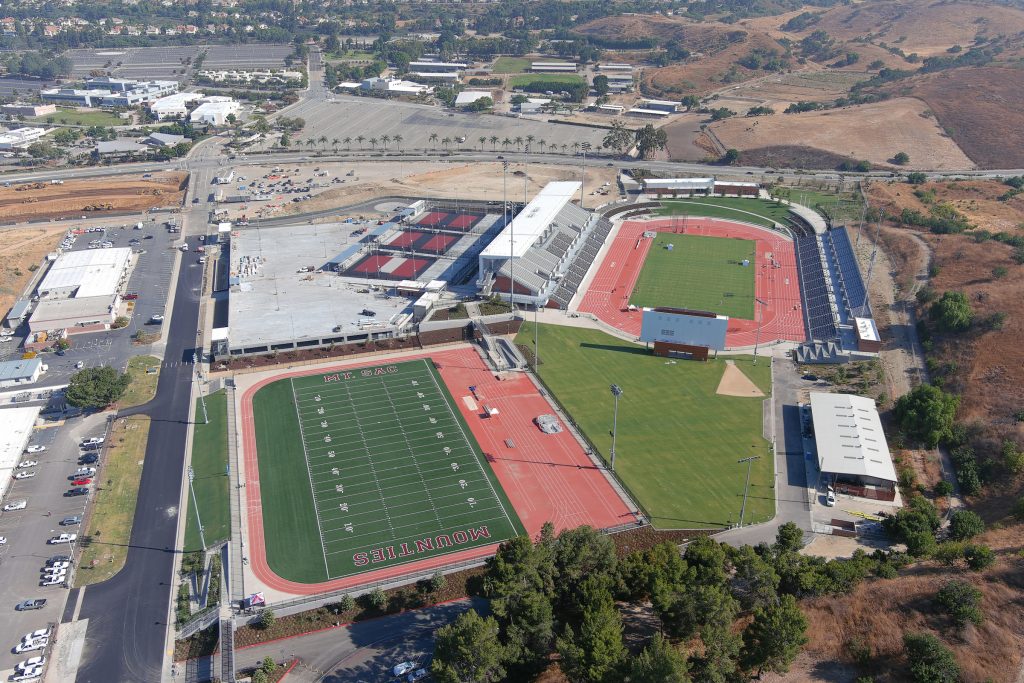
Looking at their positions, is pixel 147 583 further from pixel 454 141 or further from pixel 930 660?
pixel 454 141

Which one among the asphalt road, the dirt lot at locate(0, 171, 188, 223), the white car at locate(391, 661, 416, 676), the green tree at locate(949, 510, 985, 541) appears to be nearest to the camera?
the white car at locate(391, 661, 416, 676)

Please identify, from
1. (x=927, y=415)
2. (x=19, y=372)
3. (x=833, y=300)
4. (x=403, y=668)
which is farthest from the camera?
(x=833, y=300)

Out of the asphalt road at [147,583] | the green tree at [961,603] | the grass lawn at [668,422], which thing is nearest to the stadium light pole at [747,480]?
the grass lawn at [668,422]

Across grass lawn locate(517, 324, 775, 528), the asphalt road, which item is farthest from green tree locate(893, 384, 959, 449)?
the asphalt road

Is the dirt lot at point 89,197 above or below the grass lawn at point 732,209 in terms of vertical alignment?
below

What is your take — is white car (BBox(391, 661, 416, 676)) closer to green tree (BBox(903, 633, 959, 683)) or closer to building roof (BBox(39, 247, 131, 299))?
green tree (BBox(903, 633, 959, 683))

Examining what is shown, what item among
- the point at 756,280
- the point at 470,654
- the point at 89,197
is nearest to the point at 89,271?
the point at 89,197

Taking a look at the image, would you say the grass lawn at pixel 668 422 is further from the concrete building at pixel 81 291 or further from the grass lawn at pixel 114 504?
the concrete building at pixel 81 291
